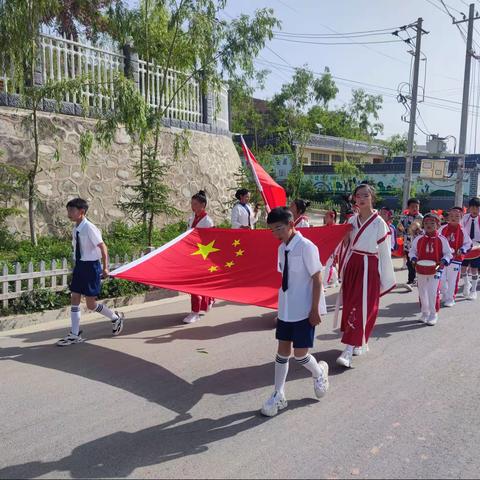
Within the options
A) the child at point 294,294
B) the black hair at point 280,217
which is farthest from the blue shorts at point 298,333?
the black hair at point 280,217

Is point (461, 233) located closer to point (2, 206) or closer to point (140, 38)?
point (140, 38)

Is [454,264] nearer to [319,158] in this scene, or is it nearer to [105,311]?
[105,311]

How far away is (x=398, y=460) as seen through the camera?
3521 mm

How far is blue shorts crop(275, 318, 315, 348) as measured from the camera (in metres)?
4.24

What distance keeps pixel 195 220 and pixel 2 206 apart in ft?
15.9

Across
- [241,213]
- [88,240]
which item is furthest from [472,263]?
[88,240]

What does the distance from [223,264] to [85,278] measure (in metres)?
1.79

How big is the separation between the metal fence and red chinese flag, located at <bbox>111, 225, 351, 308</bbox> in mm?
3990

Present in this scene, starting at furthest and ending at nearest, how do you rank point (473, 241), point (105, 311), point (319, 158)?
point (319, 158) < point (473, 241) < point (105, 311)

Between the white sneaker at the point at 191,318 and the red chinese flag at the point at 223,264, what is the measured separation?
1033 mm

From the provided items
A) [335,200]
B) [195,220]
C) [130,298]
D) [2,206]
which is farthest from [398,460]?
[335,200]

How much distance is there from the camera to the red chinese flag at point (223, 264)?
20.0 feet

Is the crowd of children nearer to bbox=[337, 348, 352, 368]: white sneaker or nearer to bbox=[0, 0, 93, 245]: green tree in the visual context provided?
bbox=[337, 348, 352, 368]: white sneaker

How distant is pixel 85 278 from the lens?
6.12 metres
